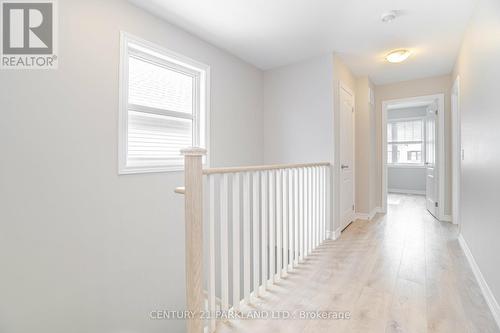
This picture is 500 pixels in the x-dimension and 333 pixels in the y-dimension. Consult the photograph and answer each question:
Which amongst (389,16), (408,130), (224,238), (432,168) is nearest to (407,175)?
(408,130)

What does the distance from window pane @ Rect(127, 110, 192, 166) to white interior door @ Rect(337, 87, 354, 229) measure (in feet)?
6.85

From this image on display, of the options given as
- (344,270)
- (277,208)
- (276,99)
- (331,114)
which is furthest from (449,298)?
(276,99)

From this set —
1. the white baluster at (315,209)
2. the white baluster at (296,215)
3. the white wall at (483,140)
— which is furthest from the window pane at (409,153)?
the white baluster at (296,215)

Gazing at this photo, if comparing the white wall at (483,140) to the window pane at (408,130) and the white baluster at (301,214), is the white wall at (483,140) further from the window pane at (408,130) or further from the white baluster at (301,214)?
the window pane at (408,130)

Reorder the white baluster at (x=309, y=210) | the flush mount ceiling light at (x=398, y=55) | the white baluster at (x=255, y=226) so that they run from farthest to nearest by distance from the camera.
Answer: the flush mount ceiling light at (x=398, y=55) → the white baluster at (x=309, y=210) → the white baluster at (x=255, y=226)

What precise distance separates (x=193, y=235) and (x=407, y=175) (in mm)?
7229

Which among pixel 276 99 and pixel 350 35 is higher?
pixel 350 35

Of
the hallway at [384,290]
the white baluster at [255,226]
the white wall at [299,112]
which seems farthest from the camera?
the white wall at [299,112]

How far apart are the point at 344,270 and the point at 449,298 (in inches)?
29.3

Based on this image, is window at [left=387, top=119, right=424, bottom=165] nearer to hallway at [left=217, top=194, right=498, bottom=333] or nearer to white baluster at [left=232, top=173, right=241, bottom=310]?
hallway at [left=217, top=194, right=498, bottom=333]

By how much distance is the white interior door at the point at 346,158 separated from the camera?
3.46 meters

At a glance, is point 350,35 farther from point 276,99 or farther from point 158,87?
point 158,87

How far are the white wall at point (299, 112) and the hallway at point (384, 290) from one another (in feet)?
4.19

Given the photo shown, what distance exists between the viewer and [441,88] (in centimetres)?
401
